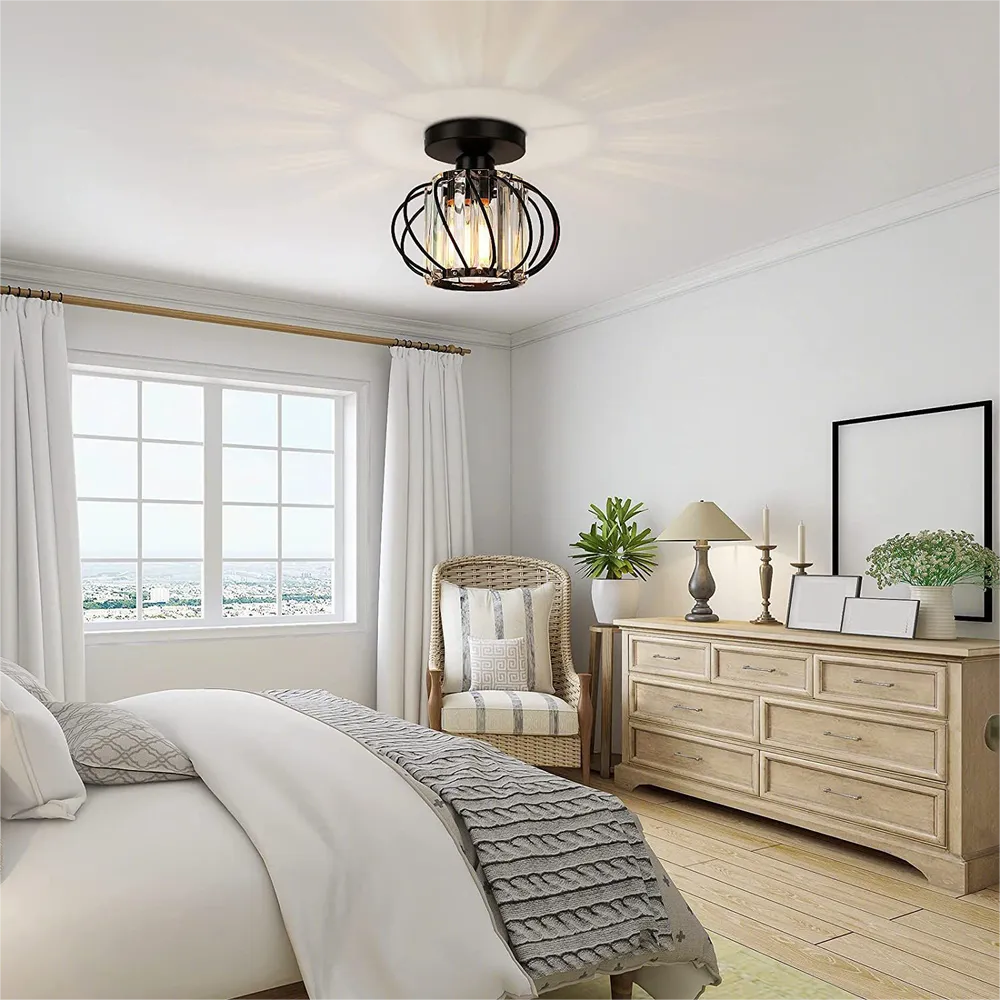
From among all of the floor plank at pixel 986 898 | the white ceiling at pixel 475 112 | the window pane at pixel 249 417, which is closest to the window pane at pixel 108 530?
the window pane at pixel 249 417

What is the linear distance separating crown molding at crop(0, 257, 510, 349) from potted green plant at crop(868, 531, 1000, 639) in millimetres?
3195

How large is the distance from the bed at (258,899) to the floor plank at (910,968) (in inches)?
29.7

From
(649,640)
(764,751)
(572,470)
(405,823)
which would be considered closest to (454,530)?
(572,470)

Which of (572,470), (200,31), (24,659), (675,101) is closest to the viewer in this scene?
(200,31)

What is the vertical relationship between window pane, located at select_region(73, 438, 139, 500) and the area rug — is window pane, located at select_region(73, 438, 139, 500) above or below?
above

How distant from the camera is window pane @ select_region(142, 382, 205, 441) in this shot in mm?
5277

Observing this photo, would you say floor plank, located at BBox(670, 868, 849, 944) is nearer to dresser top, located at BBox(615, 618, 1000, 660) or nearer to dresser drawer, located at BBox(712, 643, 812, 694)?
dresser drawer, located at BBox(712, 643, 812, 694)

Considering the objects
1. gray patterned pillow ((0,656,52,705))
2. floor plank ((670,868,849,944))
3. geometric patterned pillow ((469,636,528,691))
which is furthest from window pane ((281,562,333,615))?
floor plank ((670,868,849,944))

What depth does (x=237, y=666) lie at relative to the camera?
209 inches

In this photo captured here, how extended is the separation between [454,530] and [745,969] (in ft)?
11.2

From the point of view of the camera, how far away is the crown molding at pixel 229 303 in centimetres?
485

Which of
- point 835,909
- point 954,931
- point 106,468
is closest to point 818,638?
point 835,909

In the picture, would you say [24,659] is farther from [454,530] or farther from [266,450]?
[454,530]

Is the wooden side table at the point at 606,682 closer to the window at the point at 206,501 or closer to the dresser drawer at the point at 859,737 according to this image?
the dresser drawer at the point at 859,737
